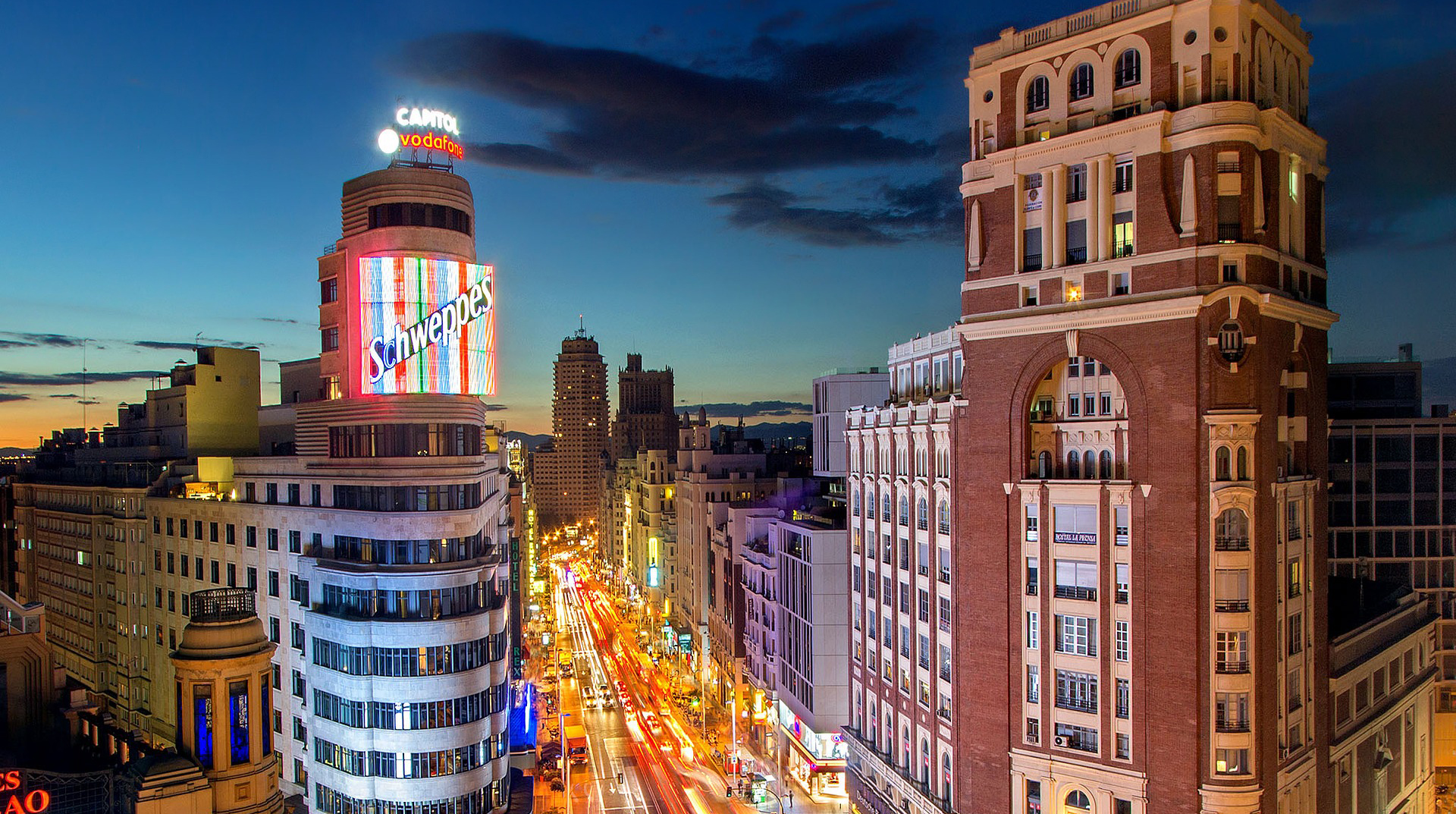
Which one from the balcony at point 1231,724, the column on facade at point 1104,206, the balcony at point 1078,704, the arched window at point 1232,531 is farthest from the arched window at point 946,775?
the column on facade at point 1104,206

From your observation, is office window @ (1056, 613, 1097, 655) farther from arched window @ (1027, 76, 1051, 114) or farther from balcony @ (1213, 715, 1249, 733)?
arched window @ (1027, 76, 1051, 114)

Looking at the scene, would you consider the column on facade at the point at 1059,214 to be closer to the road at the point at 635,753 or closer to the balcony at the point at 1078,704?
the balcony at the point at 1078,704

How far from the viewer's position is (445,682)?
61.1 m

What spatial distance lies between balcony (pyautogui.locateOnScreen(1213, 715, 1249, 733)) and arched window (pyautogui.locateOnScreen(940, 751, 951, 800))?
Answer: 737 inches

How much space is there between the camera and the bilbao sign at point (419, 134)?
67.6 meters

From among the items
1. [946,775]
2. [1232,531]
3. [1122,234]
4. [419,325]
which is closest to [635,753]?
[946,775]

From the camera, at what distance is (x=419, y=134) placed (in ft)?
225

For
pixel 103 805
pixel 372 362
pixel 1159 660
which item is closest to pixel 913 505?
pixel 1159 660

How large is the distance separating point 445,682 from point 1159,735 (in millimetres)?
44642

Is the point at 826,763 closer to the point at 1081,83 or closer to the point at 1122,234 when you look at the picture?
the point at 1122,234

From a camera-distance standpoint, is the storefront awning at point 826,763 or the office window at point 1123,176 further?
the storefront awning at point 826,763

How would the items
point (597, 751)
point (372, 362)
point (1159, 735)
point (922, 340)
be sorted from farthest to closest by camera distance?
point (597, 751), point (922, 340), point (372, 362), point (1159, 735)

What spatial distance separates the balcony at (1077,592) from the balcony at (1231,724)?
9.02 metres

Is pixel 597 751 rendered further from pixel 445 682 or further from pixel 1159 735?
pixel 1159 735
